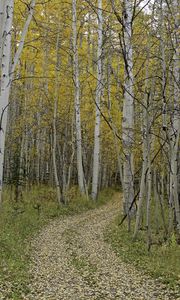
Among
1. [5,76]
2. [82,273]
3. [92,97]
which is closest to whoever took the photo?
[82,273]

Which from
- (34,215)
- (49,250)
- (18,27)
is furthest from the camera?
(18,27)

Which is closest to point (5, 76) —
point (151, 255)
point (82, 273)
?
point (82, 273)

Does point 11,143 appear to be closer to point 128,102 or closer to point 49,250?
point 128,102

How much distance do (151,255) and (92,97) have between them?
23.2ft

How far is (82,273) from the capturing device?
22.1 ft

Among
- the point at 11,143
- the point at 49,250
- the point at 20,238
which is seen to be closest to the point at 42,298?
the point at 49,250

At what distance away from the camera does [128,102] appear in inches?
440

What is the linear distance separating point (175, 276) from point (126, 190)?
4.60 meters

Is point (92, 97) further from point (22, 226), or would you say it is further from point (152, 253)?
point (152, 253)

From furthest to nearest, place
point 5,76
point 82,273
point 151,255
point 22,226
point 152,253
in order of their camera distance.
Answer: point 22,226, point 152,253, point 151,255, point 5,76, point 82,273

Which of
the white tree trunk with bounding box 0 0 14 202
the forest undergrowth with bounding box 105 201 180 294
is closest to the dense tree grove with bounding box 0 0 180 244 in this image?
the white tree trunk with bounding box 0 0 14 202

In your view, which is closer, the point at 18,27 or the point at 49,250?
the point at 49,250

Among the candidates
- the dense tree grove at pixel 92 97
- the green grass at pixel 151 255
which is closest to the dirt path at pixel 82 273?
the green grass at pixel 151 255

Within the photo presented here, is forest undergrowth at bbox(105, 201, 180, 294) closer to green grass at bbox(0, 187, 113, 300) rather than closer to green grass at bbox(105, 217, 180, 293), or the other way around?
green grass at bbox(105, 217, 180, 293)
